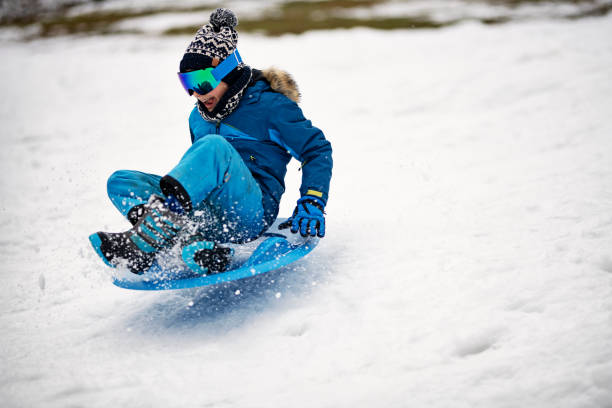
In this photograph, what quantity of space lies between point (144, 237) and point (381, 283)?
44.1 inches

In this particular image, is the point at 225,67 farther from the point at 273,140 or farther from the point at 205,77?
the point at 273,140

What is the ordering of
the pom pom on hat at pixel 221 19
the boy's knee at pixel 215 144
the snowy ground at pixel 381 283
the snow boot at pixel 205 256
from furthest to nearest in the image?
1. the pom pom on hat at pixel 221 19
2. the boy's knee at pixel 215 144
3. the snow boot at pixel 205 256
4. the snowy ground at pixel 381 283

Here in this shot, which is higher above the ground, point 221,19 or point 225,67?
point 221,19

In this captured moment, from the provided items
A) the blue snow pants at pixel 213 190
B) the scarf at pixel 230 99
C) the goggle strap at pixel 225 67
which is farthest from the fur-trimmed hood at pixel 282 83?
the blue snow pants at pixel 213 190

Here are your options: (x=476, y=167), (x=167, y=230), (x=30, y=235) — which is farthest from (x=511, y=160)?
(x=30, y=235)

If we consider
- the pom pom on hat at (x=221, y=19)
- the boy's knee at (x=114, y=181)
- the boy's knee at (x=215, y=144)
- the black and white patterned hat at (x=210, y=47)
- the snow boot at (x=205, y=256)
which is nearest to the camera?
the snow boot at (x=205, y=256)

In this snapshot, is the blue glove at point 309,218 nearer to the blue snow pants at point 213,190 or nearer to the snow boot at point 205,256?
the blue snow pants at point 213,190

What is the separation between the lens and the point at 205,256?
1961 mm

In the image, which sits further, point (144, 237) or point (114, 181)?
point (114, 181)

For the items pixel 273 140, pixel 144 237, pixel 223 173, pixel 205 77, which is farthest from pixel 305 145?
pixel 144 237

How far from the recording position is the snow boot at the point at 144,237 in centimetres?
196

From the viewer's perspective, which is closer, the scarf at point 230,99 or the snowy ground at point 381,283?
the snowy ground at point 381,283

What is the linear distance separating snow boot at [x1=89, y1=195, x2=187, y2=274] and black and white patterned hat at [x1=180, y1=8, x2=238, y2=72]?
767 mm

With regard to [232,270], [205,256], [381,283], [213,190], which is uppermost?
[213,190]
